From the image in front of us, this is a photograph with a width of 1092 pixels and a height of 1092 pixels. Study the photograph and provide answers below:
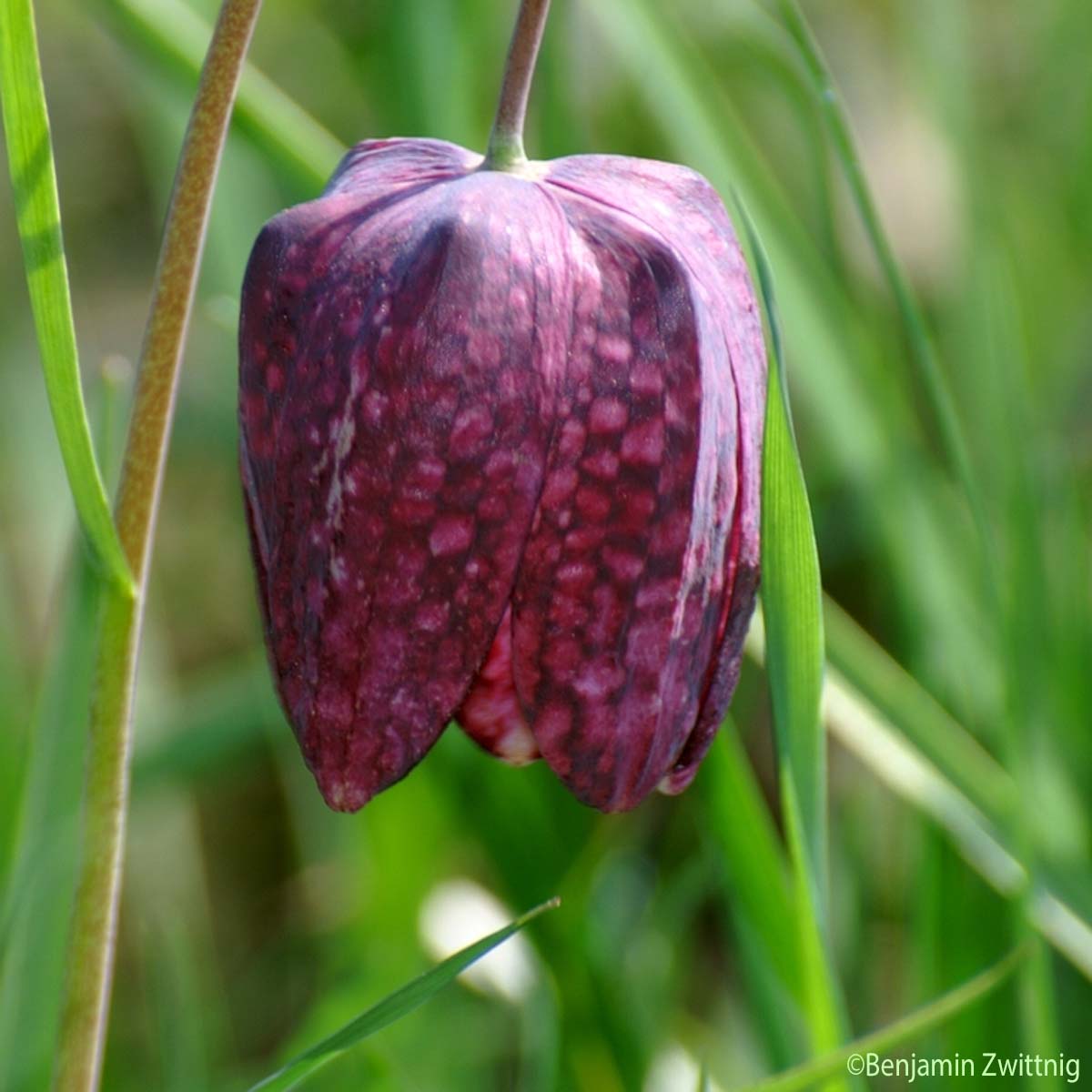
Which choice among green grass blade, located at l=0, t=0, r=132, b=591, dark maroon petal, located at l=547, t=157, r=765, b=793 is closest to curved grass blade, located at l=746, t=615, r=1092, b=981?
dark maroon petal, located at l=547, t=157, r=765, b=793

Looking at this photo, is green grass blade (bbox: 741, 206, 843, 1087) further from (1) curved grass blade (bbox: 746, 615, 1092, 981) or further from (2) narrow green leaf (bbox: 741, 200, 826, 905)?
(1) curved grass blade (bbox: 746, 615, 1092, 981)

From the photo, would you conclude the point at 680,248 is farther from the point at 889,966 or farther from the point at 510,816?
the point at 889,966

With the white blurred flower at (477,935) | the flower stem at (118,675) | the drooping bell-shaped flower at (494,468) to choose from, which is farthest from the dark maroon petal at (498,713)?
the white blurred flower at (477,935)

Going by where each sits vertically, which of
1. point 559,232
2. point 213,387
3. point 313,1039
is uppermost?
point 559,232

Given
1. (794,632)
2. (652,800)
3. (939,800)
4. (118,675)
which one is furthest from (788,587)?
(652,800)

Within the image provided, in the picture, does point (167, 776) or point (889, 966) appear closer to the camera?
point (167, 776)

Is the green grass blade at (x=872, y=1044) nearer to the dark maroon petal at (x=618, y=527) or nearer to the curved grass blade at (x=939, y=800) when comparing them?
the dark maroon petal at (x=618, y=527)

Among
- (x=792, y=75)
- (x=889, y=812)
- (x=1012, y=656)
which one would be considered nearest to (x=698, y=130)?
(x=792, y=75)
